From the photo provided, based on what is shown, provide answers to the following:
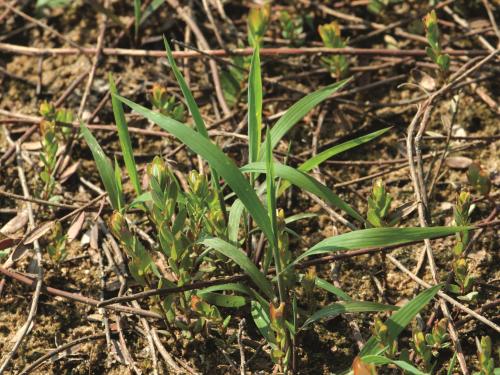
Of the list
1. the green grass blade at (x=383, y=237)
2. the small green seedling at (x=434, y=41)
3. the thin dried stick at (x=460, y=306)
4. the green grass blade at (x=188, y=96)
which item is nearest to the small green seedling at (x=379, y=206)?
the thin dried stick at (x=460, y=306)

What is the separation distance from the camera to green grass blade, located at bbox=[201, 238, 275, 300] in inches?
74.7

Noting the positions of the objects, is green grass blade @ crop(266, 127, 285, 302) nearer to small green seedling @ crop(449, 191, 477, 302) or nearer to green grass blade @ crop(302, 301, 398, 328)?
green grass blade @ crop(302, 301, 398, 328)

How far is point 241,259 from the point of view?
74.9 inches

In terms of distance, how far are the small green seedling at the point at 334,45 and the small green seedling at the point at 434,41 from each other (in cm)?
32

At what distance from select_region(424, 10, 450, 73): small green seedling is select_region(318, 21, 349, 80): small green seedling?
12.7 inches

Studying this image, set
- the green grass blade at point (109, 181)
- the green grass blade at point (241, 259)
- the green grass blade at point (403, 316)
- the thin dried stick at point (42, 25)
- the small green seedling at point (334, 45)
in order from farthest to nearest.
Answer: the thin dried stick at point (42, 25)
the small green seedling at point (334, 45)
the green grass blade at point (109, 181)
the green grass blade at point (241, 259)
the green grass blade at point (403, 316)

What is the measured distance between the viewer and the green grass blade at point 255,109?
2.02m

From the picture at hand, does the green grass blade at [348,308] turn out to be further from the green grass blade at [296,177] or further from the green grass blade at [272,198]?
the green grass blade at [296,177]

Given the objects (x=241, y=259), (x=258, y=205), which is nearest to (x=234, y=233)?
(x=241, y=259)

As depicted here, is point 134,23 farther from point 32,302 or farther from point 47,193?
point 32,302

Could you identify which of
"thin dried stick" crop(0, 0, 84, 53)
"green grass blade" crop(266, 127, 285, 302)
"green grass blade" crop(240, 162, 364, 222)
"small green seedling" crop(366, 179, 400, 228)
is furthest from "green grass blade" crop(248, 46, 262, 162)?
"thin dried stick" crop(0, 0, 84, 53)

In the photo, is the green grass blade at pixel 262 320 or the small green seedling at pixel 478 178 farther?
the small green seedling at pixel 478 178

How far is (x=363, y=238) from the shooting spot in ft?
5.93

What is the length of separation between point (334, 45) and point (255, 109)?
758mm
